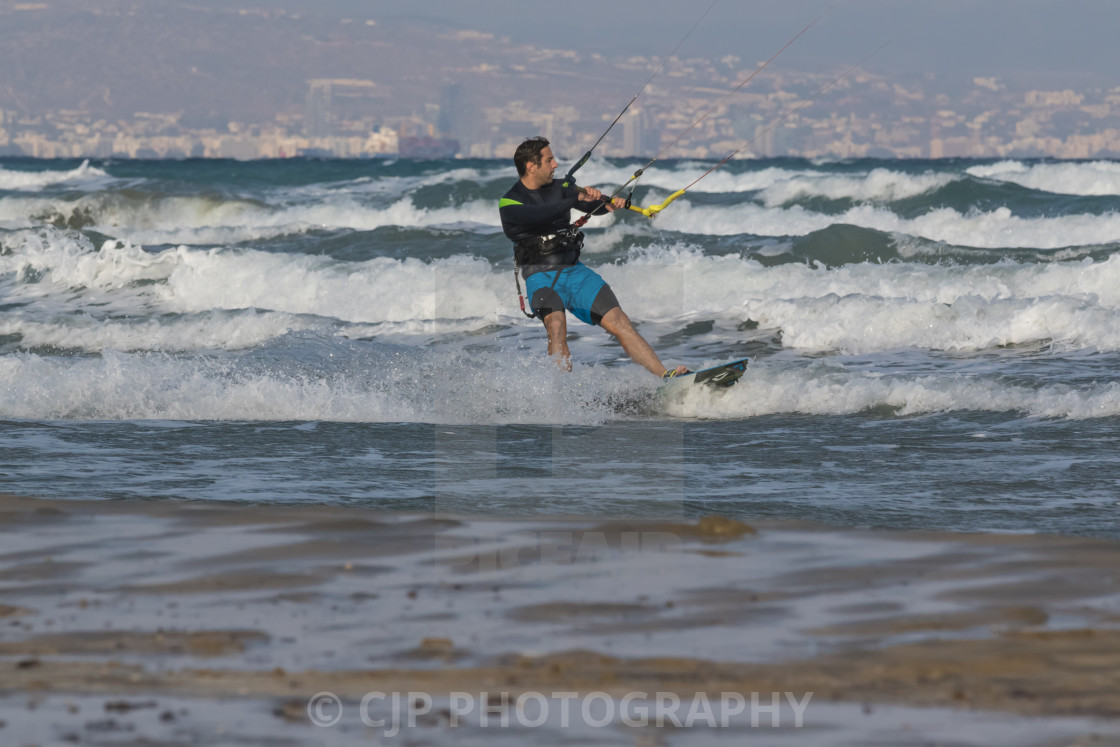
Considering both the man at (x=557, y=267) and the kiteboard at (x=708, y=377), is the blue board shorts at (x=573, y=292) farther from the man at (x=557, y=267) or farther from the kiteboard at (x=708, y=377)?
the kiteboard at (x=708, y=377)

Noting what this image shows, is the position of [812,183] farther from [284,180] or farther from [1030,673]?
[1030,673]

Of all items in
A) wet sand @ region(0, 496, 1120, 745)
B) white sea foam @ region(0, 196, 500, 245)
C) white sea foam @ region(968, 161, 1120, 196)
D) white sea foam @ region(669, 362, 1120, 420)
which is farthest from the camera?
white sea foam @ region(968, 161, 1120, 196)

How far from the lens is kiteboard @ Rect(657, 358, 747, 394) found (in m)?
8.85

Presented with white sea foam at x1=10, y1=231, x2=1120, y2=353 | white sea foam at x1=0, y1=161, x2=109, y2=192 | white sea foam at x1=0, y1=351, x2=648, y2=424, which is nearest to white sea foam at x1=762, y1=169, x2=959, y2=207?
white sea foam at x1=10, y1=231, x2=1120, y2=353

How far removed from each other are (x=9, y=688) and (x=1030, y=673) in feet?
8.38

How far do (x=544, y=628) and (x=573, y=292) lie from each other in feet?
16.7

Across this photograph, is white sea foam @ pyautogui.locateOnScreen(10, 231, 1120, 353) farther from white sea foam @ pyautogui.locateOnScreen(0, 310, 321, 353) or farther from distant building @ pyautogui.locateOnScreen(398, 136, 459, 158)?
distant building @ pyautogui.locateOnScreen(398, 136, 459, 158)

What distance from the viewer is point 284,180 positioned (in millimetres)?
46812

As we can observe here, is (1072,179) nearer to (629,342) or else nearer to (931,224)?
(931,224)

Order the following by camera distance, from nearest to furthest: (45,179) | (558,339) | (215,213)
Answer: (558,339), (215,213), (45,179)

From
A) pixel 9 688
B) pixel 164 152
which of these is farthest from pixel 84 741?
pixel 164 152

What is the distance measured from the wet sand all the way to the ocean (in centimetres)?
76

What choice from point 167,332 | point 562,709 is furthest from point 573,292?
point 167,332

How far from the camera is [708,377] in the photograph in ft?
29.1
